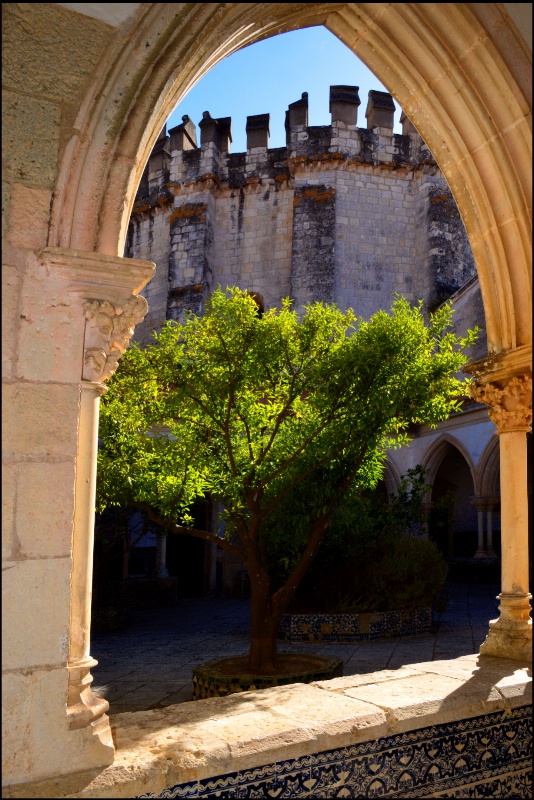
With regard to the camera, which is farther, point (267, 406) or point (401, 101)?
point (267, 406)

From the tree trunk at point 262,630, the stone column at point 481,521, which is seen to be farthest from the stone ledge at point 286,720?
the stone column at point 481,521

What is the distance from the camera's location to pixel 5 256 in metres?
2.20

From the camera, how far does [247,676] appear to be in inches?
212

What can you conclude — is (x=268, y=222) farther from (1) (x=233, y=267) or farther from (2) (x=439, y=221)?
(2) (x=439, y=221)

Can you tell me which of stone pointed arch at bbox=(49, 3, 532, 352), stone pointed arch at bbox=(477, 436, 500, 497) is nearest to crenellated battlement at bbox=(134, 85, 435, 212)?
stone pointed arch at bbox=(477, 436, 500, 497)

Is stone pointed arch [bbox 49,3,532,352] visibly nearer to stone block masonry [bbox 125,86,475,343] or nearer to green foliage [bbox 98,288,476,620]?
green foliage [bbox 98,288,476,620]

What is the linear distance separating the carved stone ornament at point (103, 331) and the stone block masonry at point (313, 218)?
13472mm

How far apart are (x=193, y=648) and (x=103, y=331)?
6612mm

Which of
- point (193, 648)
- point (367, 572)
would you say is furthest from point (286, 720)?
point (367, 572)

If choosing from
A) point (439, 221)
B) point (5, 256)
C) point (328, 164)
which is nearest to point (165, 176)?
point (328, 164)

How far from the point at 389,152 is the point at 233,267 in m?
4.56

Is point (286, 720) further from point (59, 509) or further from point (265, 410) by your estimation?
point (265, 410)

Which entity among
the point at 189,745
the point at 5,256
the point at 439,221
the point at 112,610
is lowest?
the point at 112,610

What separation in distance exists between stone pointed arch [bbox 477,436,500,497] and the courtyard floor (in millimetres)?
2937
